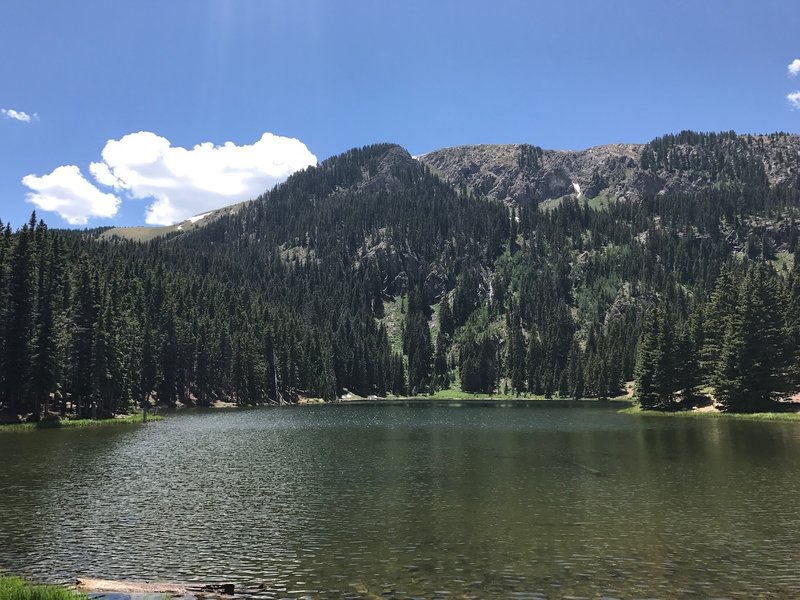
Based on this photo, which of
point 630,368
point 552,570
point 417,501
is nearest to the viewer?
point 552,570

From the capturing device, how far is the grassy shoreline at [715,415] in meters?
88.4

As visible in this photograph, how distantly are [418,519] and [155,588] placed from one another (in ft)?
49.0

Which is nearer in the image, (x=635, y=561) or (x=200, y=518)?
(x=635, y=561)

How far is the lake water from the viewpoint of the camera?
21.6 meters

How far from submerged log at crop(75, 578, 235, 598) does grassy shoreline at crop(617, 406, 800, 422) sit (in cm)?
9296

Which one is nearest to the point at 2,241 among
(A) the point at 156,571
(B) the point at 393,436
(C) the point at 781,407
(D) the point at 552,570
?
(B) the point at 393,436

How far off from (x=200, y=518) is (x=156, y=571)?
9096mm

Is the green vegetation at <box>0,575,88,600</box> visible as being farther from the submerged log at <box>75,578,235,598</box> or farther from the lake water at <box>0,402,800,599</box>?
the lake water at <box>0,402,800,599</box>

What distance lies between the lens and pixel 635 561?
76.5ft

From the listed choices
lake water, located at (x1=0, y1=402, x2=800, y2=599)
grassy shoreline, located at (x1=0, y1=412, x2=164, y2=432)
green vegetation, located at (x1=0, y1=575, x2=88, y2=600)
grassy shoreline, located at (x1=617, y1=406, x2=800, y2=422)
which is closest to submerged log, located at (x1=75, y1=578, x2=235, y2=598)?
lake water, located at (x1=0, y1=402, x2=800, y2=599)

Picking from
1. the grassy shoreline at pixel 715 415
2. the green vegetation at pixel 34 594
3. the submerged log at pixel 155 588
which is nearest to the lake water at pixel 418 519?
the submerged log at pixel 155 588

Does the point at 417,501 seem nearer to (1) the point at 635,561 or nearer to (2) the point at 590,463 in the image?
(1) the point at 635,561

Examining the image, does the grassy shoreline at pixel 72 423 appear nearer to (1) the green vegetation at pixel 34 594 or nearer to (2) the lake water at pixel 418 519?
(2) the lake water at pixel 418 519

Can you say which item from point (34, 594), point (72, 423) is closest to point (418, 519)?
point (34, 594)
